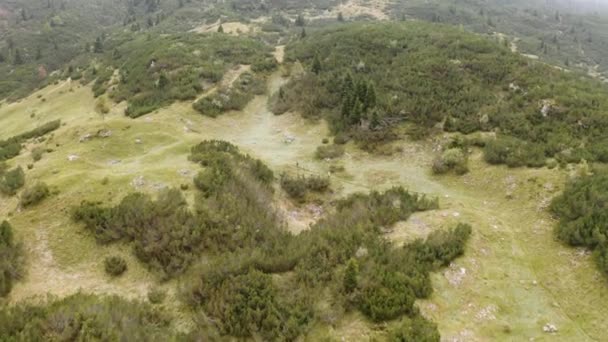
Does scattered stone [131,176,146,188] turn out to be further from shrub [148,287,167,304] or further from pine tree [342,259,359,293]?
pine tree [342,259,359,293]

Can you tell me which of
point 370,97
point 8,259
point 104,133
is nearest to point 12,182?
point 8,259

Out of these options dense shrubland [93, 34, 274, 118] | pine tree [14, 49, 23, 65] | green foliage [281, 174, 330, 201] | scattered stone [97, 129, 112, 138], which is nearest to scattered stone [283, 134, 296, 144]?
green foliage [281, 174, 330, 201]

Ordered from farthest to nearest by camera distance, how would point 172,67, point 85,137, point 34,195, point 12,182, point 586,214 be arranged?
point 172,67 < point 85,137 < point 12,182 < point 34,195 < point 586,214

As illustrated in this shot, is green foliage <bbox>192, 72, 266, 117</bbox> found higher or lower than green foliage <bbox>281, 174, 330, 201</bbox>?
higher

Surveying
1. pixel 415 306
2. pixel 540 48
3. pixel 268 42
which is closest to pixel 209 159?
pixel 415 306

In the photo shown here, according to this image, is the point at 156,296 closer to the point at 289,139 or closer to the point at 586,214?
the point at 586,214

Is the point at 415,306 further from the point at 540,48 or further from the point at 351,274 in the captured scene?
the point at 540,48

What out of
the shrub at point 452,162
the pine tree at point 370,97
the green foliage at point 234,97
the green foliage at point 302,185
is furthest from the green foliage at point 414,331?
the green foliage at point 234,97
